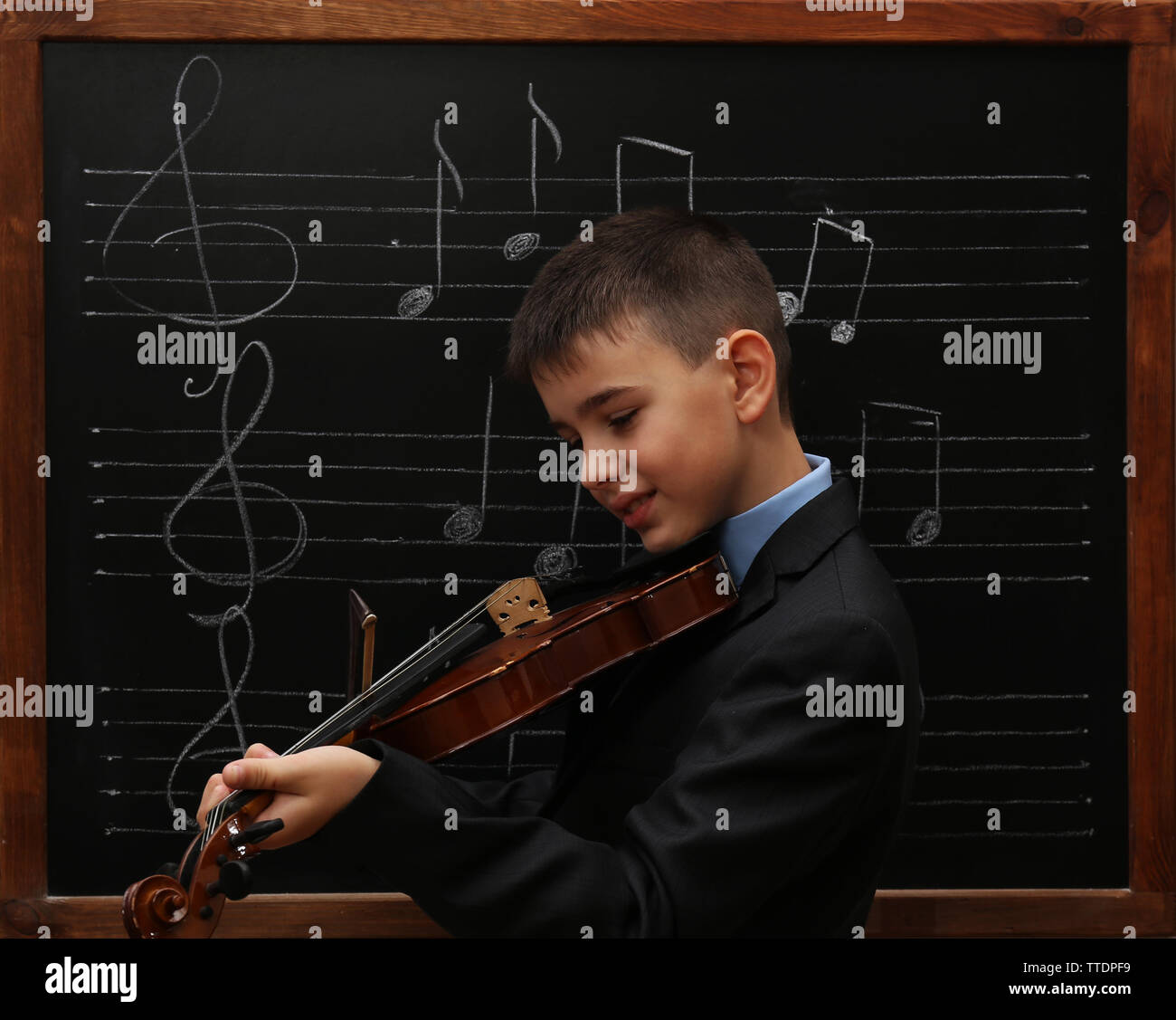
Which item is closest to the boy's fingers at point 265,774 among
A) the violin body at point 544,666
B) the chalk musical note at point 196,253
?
the violin body at point 544,666

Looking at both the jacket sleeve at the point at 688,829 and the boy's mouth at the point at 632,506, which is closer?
the jacket sleeve at the point at 688,829

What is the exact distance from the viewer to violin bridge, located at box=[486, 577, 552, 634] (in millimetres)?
1176

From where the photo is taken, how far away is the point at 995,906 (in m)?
1.42

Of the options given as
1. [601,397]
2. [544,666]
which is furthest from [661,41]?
[544,666]

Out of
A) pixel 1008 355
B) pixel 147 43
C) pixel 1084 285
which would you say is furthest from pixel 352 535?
pixel 1084 285

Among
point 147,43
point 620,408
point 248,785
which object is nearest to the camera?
point 248,785

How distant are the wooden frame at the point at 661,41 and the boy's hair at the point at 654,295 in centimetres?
→ 39

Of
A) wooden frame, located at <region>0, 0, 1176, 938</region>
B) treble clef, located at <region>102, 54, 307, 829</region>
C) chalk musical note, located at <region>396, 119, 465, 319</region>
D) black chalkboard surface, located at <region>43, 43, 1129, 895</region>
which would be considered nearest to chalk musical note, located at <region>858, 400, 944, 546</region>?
black chalkboard surface, located at <region>43, 43, 1129, 895</region>

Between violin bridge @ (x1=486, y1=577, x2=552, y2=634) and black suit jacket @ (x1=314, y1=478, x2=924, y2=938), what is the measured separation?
176 mm

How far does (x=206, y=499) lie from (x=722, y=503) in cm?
73

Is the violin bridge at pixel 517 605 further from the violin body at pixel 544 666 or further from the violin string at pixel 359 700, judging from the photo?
the violin body at pixel 544 666

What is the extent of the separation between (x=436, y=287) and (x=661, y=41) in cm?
44

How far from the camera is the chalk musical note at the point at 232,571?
1404mm

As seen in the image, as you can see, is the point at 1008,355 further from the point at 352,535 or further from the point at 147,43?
the point at 147,43
